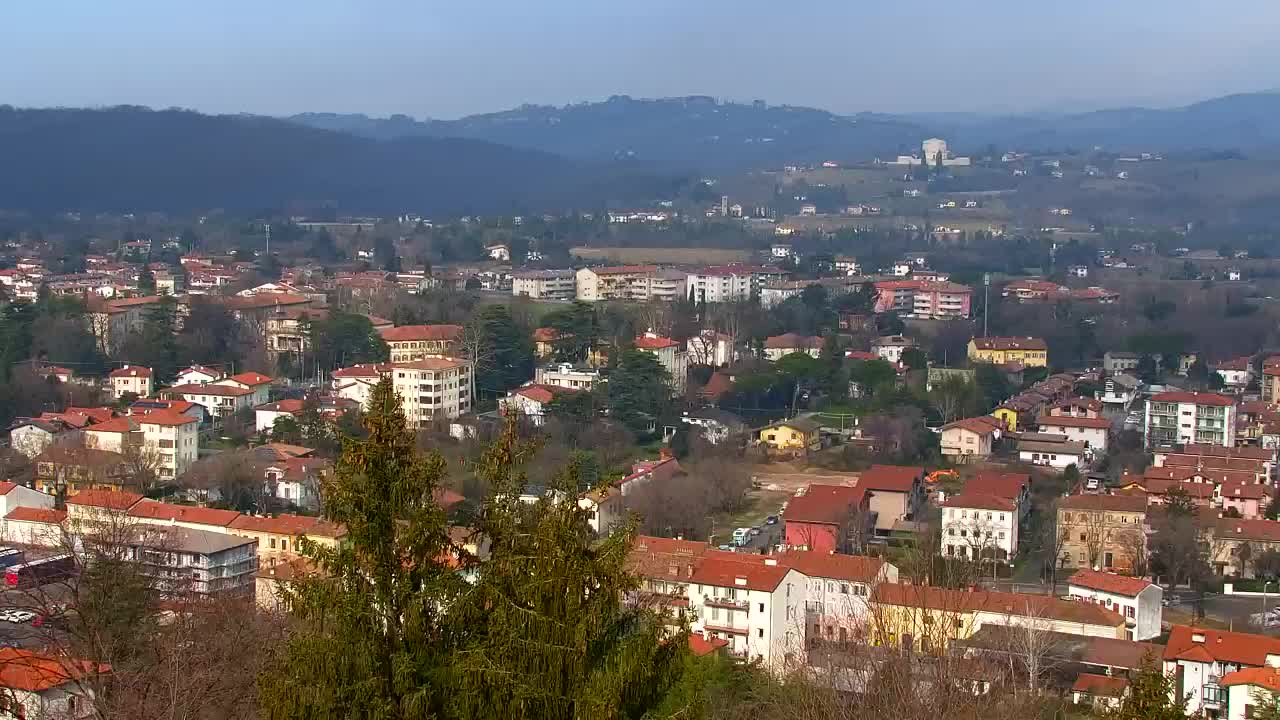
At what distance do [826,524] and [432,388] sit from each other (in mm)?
6165

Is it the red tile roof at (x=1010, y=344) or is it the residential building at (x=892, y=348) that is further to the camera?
the red tile roof at (x=1010, y=344)

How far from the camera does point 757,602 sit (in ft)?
28.0

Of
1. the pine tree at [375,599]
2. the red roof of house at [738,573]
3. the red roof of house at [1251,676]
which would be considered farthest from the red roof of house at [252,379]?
the pine tree at [375,599]

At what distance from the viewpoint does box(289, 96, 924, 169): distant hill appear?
7862 cm

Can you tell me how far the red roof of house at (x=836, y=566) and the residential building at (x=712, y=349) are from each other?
9.49 metres

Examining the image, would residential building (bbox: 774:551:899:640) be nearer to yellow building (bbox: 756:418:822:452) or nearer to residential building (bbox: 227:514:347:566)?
residential building (bbox: 227:514:347:566)

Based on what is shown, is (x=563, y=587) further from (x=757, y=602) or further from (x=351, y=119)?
(x=351, y=119)

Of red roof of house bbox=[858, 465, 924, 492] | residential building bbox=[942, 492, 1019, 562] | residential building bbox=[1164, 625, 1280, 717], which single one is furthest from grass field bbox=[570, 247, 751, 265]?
residential building bbox=[1164, 625, 1280, 717]

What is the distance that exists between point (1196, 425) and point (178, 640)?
37.0 ft

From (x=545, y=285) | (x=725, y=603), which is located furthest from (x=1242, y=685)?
(x=545, y=285)

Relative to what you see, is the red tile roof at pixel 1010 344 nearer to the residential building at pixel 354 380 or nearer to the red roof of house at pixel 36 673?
the residential building at pixel 354 380

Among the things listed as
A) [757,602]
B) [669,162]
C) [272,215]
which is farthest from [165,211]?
[757,602]

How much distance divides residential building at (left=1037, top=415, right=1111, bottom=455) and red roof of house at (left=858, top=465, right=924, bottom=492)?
3.05 metres

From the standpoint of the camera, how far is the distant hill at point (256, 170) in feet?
164
